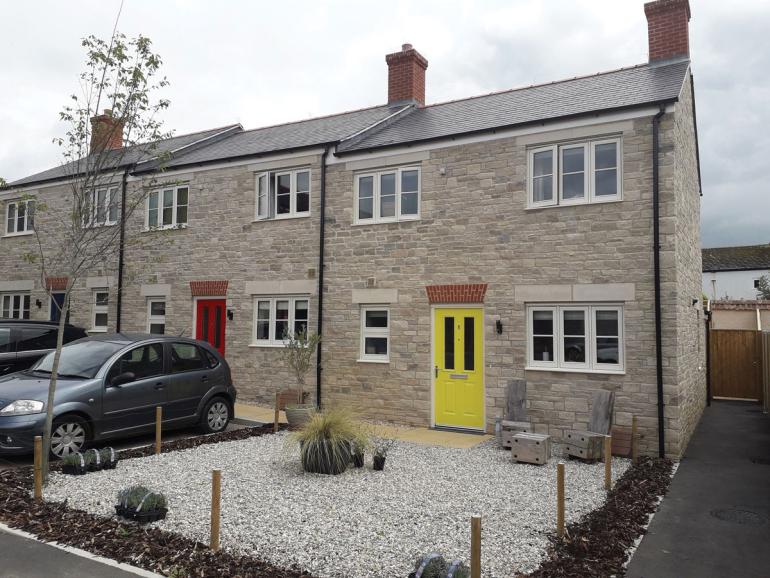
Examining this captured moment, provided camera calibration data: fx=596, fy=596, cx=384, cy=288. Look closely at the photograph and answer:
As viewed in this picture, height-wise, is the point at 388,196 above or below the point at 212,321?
above

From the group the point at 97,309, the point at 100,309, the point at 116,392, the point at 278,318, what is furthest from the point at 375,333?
the point at 97,309

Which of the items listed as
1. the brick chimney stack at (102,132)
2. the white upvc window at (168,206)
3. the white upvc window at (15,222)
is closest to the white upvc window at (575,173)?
the brick chimney stack at (102,132)

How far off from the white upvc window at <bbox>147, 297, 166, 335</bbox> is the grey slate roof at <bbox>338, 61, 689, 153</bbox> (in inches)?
246

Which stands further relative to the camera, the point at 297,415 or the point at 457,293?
the point at 457,293

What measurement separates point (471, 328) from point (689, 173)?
5.76 m

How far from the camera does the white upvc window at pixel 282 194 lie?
1337 centimetres

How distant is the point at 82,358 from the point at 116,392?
916mm

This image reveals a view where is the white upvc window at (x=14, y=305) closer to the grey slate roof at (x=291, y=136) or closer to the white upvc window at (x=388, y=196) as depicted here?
the grey slate roof at (x=291, y=136)

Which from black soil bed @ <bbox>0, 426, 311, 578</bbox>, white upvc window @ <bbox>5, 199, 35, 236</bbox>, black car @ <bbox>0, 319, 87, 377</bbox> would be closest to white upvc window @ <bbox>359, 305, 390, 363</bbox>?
black car @ <bbox>0, 319, 87, 377</bbox>

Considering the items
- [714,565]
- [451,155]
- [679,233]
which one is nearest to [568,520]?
[714,565]

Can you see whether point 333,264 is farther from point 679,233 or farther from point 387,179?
point 679,233

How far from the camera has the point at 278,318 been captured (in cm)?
1344

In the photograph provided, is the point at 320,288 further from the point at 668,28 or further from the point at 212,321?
the point at 668,28

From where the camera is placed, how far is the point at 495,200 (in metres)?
11.0
